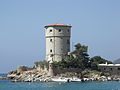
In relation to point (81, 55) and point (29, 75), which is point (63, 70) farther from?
point (29, 75)

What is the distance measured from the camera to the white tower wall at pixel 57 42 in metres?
74.3

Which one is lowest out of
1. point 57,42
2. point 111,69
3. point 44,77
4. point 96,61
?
point 44,77

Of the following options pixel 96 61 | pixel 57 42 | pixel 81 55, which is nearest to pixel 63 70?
pixel 81 55

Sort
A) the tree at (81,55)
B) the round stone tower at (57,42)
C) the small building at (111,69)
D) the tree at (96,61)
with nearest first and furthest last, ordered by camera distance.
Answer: the tree at (81,55) → the tree at (96,61) → the small building at (111,69) → the round stone tower at (57,42)

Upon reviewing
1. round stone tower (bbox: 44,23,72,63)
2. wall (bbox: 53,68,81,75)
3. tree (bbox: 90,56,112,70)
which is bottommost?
wall (bbox: 53,68,81,75)

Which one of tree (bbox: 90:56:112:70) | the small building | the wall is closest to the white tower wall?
the wall

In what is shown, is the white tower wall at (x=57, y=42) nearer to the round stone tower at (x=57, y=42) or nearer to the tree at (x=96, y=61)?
the round stone tower at (x=57, y=42)

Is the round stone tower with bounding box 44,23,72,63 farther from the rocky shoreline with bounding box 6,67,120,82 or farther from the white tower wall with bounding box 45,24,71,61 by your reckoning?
the rocky shoreline with bounding box 6,67,120,82

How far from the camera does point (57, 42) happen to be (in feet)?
244

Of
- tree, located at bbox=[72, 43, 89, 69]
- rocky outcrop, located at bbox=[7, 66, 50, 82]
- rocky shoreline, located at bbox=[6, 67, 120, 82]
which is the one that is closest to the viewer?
rocky shoreline, located at bbox=[6, 67, 120, 82]

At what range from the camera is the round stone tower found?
7431 cm

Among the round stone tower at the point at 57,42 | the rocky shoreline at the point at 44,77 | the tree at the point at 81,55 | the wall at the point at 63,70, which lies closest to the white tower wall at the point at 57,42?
the round stone tower at the point at 57,42

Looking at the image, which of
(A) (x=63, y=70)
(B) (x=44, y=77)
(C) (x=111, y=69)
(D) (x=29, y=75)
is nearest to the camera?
(B) (x=44, y=77)

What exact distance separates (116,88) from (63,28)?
72.7 ft
